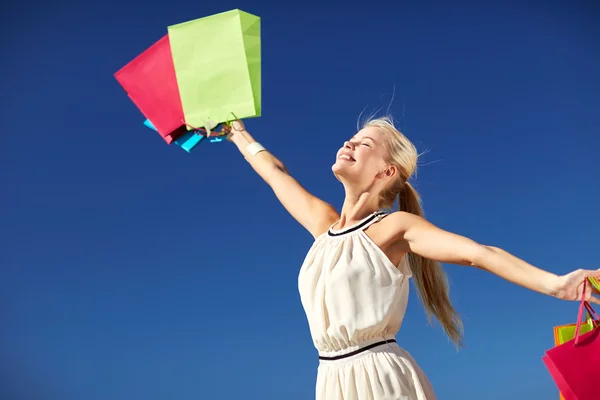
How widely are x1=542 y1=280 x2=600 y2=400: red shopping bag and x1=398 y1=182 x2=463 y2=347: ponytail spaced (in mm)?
983

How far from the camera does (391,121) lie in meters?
3.78

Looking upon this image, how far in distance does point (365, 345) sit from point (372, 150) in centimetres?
101

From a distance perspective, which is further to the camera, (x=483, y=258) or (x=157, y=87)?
(x=157, y=87)

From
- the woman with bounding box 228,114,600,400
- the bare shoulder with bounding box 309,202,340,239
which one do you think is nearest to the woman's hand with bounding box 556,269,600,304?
the woman with bounding box 228,114,600,400

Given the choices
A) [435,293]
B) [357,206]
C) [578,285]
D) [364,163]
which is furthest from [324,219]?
[578,285]

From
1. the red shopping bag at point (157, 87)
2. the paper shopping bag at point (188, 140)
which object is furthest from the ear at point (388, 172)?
the red shopping bag at point (157, 87)

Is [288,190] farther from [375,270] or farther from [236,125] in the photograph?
[375,270]

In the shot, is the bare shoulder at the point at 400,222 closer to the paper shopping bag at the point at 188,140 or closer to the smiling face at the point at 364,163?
the smiling face at the point at 364,163

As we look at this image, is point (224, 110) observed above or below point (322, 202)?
above

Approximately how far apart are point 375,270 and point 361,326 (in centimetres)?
27

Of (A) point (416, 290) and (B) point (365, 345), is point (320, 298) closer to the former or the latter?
(B) point (365, 345)

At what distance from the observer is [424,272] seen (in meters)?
3.54

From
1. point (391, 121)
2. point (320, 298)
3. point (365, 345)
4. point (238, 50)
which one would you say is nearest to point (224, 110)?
point (238, 50)

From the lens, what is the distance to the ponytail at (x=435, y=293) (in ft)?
11.6
